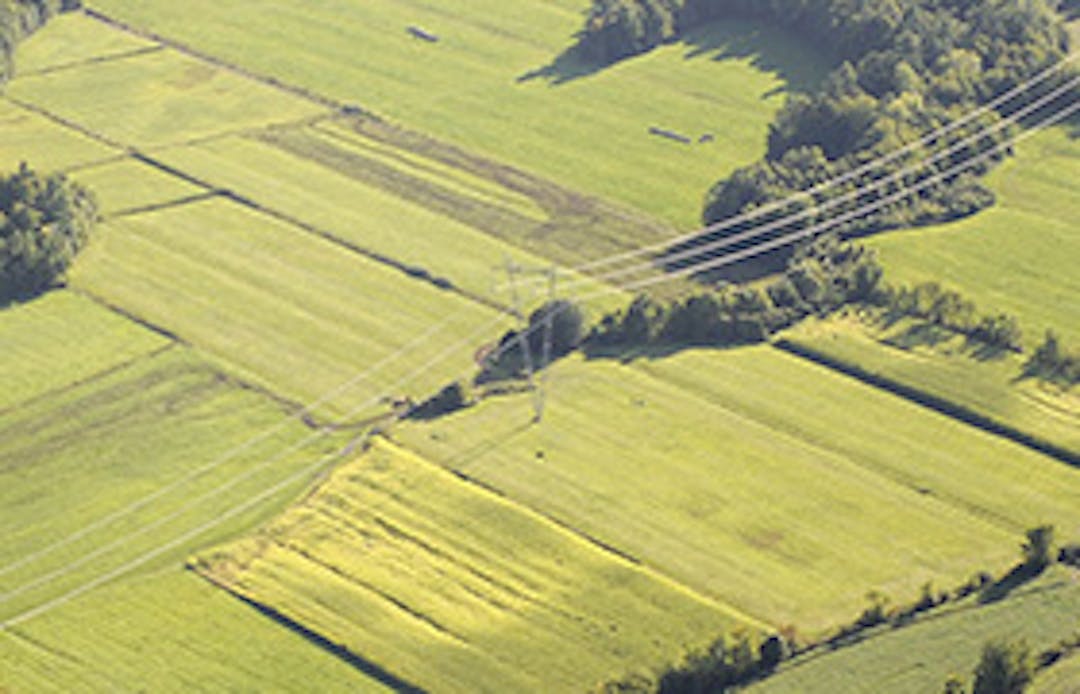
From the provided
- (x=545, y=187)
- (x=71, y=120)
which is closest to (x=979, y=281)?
(x=545, y=187)

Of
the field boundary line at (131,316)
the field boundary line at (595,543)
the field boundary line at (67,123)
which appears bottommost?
the field boundary line at (131,316)

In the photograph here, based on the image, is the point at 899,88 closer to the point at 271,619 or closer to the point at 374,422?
the point at 374,422

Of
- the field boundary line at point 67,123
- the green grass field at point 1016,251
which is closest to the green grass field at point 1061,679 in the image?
the green grass field at point 1016,251

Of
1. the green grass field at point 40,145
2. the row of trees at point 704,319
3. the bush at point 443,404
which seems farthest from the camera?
the green grass field at point 40,145

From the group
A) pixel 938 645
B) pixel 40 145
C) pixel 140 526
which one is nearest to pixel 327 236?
pixel 40 145

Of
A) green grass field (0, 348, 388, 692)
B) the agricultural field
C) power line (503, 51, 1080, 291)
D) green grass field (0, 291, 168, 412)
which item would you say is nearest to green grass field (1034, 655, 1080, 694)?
the agricultural field

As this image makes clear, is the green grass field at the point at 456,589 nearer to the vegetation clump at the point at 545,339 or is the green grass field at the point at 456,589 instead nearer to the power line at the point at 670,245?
the power line at the point at 670,245

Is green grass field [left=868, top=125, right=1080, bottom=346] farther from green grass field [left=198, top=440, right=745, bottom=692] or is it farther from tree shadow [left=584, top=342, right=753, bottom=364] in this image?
green grass field [left=198, top=440, right=745, bottom=692]
